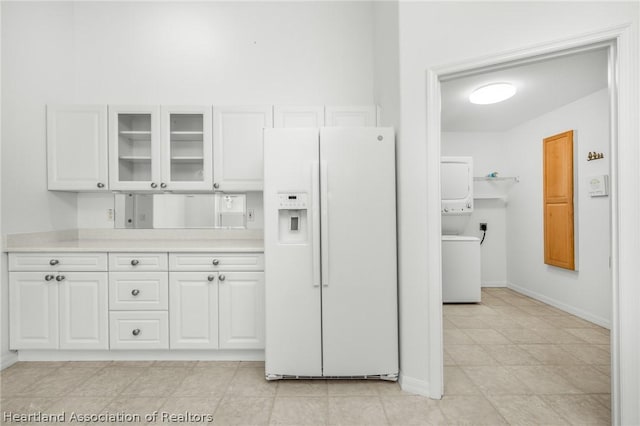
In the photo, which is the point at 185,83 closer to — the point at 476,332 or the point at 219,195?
the point at 219,195

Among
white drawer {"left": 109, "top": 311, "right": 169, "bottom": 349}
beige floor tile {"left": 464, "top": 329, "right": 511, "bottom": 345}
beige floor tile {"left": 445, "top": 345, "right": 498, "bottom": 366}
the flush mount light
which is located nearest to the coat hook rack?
the flush mount light

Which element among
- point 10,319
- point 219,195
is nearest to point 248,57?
point 219,195

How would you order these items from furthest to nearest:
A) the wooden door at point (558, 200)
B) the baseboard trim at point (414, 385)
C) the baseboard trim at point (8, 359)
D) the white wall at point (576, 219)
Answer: the wooden door at point (558, 200) → the white wall at point (576, 219) → the baseboard trim at point (8, 359) → the baseboard trim at point (414, 385)

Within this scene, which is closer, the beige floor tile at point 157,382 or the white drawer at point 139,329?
the beige floor tile at point 157,382

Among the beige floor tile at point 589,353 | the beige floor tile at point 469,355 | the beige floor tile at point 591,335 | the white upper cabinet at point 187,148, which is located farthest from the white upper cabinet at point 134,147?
the beige floor tile at point 591,335

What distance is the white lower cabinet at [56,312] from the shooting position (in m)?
2.36

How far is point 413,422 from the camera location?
5.58 ft

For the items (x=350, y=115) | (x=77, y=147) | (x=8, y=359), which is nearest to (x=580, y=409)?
(x=350, y=115)

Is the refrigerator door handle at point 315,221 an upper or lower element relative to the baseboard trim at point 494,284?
upper

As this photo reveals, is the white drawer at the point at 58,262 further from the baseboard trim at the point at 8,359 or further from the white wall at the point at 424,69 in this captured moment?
the white wall at the point at 424,69

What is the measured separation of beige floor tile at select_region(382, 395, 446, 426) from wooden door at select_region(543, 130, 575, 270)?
282 cm

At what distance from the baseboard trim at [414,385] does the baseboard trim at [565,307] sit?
8.02ft

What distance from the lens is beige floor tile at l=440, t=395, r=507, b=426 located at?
5.64 ft

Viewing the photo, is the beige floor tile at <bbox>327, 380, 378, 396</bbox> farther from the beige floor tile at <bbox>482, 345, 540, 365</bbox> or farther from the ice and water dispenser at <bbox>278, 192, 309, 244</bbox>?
the beige floor tile at <bbox>482, 345, 540, 365</bbox>
